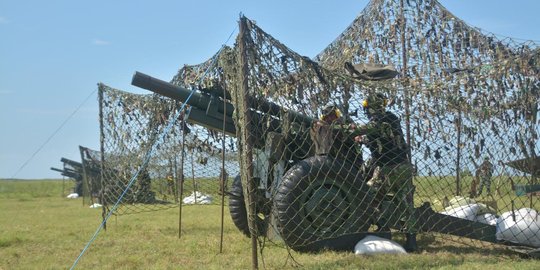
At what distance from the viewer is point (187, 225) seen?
36.9ft

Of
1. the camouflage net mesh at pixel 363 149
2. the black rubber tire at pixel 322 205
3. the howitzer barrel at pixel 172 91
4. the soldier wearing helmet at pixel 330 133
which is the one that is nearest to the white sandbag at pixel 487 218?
the camouflage net mesh at pixel 363 149

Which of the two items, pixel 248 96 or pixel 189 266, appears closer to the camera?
pixel 248 96

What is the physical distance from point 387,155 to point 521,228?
1.73 m

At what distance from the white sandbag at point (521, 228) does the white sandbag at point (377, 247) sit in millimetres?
1261

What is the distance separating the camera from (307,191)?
6258 mm

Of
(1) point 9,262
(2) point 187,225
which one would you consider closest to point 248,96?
(1) point 9,262

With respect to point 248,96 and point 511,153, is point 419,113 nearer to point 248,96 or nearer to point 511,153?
point 511,153

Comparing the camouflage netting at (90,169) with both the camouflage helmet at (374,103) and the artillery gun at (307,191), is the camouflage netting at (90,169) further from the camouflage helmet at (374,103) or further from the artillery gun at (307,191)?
the camouflage helmet at (374,103)

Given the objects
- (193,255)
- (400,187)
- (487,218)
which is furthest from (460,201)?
(193,255)

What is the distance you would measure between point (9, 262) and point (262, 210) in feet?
9.77

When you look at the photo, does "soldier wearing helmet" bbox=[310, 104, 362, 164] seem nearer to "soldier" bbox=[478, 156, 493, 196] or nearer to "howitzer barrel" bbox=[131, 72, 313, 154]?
"howitzer barrel" bbox=[131, 72, 313, 154]

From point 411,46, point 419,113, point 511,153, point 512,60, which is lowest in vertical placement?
point 511,153

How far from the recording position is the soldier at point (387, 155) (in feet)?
21.1

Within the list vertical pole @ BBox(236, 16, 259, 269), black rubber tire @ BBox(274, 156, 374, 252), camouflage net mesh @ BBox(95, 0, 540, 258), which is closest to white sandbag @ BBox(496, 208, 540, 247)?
camouflage net mesh @ BBox(95, 0, 540, 258)
